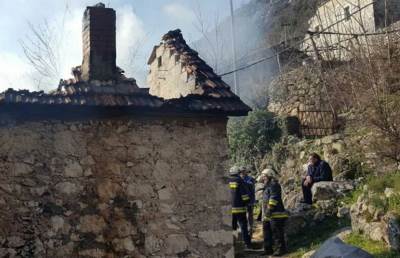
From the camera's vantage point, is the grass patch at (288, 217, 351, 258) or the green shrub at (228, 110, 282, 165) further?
the green shrub at (228, 110, 282, 165)

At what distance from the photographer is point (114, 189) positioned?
6551 mm

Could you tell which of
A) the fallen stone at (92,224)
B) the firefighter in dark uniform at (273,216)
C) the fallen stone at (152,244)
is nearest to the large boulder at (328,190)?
the firefighter in dark uniform at (273,216)

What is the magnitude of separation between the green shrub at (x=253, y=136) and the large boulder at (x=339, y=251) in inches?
455

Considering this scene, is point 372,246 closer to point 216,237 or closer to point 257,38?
point 216,237

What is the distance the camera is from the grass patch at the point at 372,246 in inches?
344

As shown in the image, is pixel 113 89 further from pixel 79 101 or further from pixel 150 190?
pixel 150 190

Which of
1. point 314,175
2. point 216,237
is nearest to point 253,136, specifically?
point 314,175

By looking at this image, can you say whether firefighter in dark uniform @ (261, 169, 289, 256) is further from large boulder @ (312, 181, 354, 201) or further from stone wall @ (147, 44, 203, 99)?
stone wall @ (147, 44, 203, 99)

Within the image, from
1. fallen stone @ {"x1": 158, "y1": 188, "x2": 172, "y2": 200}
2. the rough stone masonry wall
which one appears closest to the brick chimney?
the rough stone masonry wall

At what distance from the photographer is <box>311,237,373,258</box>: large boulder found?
7.86 m

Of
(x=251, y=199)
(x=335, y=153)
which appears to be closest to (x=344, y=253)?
(x=251, y=199)

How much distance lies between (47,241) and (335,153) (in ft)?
37.7

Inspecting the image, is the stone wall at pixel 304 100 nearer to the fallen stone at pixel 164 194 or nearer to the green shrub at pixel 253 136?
the green shrub at pixel 253 136

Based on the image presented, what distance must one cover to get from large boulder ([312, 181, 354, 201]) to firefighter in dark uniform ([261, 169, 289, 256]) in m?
2.49
